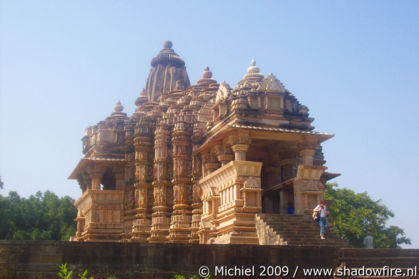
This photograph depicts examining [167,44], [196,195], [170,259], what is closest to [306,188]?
[196,195]

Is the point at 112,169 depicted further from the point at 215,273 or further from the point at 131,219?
the point at 215,273

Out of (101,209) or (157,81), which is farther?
(157,81)

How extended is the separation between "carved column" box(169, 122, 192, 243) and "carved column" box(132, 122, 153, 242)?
4.72 ft

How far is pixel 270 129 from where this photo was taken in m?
20.0

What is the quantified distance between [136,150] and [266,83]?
7134 mm

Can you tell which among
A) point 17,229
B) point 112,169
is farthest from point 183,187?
point 17,229

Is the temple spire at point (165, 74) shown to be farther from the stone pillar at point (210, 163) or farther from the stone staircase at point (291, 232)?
the stone staircase at point (291, 232)

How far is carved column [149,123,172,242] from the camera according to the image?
2359 centimetres

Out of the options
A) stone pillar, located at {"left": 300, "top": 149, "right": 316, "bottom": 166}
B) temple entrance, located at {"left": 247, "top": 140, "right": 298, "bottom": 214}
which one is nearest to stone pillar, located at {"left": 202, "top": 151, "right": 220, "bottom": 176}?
temple entrance, located at {"left": 247, "top": 140, "right": 298, "bottom": 214}

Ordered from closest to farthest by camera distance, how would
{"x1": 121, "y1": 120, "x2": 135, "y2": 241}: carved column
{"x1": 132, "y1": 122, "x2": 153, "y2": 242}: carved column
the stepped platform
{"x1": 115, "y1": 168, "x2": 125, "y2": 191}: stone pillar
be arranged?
the stepped platform → {"x1": 132, "y1": 122, "x2": 153, "y2": 242}: carved column → {"x1": 121, "y1": 120, "x2": 135, "y2": 241}: carved column → {"x1": 115, "y1": 168, "x2": 125, "y2": 191}: stone pillar

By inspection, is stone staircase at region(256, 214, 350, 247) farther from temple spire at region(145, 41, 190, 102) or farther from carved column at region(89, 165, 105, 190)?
temple spire at region(145, 41, 190, 102)

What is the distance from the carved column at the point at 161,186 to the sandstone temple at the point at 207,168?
0.04m

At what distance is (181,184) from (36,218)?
955 inches

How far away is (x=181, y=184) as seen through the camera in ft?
77.5
